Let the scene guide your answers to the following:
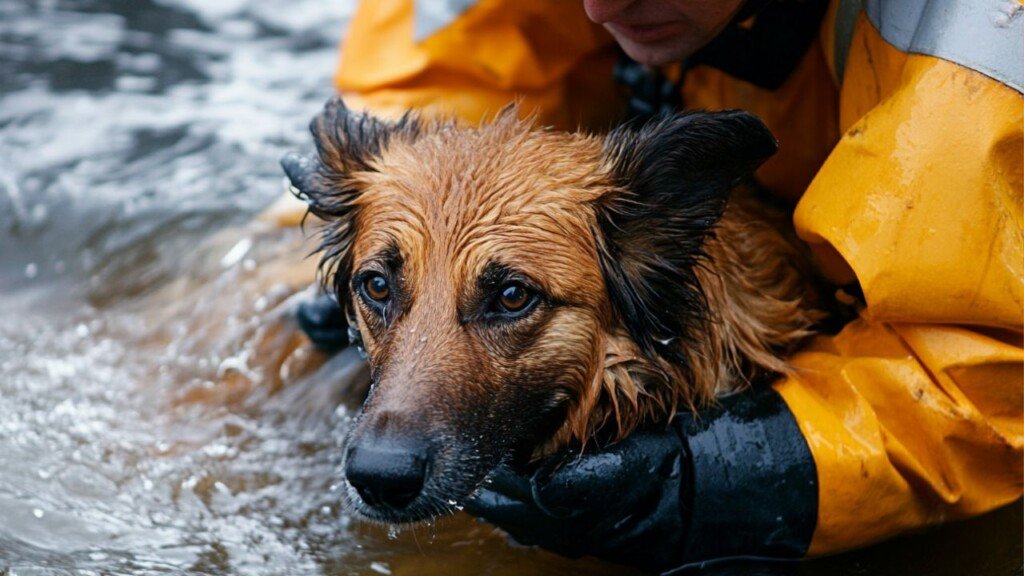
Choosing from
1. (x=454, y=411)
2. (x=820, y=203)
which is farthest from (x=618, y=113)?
(x=454, y=411)

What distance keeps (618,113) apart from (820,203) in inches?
76.5

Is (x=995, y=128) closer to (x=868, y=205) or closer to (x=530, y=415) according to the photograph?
(x=868, y=205)

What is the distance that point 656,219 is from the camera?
9.76 feet

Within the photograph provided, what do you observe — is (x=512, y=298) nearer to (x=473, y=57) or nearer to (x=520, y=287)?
(x=520, y=287)

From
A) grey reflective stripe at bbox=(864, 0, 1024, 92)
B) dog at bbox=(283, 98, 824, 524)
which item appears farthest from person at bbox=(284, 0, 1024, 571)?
dog at bbox=(283, 98, 824, 524)

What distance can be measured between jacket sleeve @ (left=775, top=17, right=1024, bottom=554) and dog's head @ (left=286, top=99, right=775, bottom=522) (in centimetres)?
36

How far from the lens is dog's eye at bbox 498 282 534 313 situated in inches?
112

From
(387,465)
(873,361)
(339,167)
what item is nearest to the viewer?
(387,465)

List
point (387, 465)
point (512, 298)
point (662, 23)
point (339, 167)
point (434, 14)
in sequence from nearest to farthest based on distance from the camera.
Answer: point (387, 465), point (512, 298), point (339, 167), point (662, 23), point (434, 14)

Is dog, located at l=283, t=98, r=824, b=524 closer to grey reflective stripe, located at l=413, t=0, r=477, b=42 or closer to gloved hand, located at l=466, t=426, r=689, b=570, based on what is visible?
gloved hand, located at l=466, t=426, r=689, b=570

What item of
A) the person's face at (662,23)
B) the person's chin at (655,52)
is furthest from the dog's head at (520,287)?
the person's chin at (655,52)

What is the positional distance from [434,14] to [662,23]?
132 cm

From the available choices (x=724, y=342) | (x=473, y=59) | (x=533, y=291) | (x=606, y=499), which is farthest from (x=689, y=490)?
(x=473, y=59)

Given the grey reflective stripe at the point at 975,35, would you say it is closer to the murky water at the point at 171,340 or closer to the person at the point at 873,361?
the person at the point at 873,361
